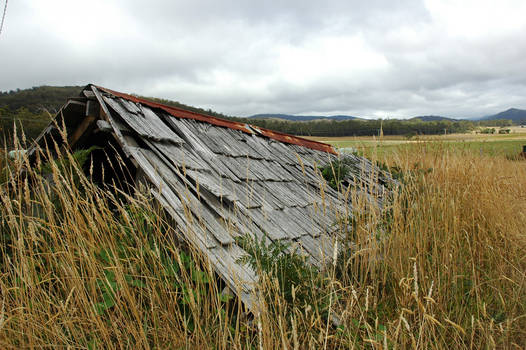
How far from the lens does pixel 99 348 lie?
174 centimetres

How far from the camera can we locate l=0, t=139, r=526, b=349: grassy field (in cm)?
171

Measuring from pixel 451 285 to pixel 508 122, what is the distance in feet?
283

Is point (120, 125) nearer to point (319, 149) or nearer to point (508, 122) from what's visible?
point (319, 149)

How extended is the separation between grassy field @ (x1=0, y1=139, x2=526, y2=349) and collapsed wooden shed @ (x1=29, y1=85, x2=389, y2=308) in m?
0.19

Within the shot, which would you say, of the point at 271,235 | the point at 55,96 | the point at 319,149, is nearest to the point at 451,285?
the point at 271,235

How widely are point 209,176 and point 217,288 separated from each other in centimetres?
128

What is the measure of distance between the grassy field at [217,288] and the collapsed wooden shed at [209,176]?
0.62ft

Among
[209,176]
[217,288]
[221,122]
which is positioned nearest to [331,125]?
[221,122]

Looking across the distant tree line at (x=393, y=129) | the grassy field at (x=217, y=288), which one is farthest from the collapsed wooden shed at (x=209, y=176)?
the distant tree line at (x=393, y=129)

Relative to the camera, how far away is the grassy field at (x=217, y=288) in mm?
1707

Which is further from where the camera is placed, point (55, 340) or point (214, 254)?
point (214, 254)

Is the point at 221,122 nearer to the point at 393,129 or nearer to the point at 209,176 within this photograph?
the point at 209,176

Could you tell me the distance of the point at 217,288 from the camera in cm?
222

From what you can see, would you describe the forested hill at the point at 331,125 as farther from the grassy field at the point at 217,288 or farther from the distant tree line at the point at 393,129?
the grassy field at the point at 217,288
